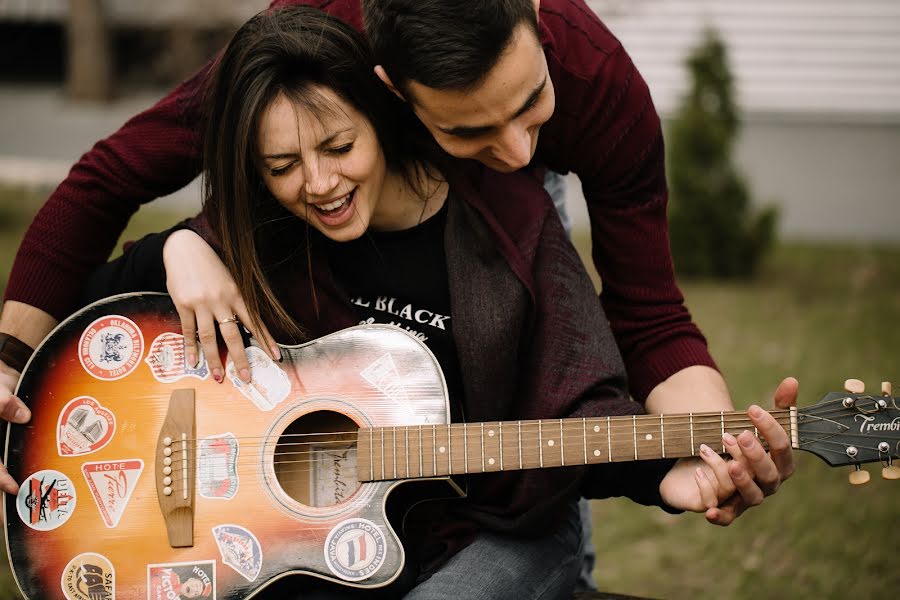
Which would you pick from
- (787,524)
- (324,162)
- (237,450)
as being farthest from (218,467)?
(787,524)

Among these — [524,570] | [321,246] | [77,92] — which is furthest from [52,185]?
[524,570]

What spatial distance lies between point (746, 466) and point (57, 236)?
1813mm

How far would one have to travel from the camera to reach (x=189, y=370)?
225 cm

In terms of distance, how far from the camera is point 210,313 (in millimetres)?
2246

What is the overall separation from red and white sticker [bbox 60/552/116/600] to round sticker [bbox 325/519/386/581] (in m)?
0.51

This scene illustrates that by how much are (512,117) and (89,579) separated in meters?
1.44

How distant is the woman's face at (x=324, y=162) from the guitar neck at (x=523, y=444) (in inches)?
20.3

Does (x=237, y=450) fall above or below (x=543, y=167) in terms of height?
below

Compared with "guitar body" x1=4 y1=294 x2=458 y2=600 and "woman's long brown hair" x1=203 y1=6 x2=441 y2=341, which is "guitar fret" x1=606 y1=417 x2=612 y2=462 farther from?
"woman's long brown hair" x1=203 y1=6 x2=441 y2=341

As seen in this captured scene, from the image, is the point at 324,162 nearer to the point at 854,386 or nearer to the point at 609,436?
the point at 609,436

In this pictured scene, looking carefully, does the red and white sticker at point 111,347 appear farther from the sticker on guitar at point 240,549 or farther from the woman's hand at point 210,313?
the sticker on guitar at point 240,549

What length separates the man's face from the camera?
80.0 inches

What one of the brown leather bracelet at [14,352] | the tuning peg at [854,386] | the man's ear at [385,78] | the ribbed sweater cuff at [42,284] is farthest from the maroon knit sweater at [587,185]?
the tuning peg at [854,386]

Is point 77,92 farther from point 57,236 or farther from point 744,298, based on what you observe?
point 57,236
